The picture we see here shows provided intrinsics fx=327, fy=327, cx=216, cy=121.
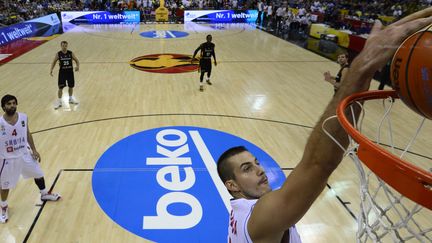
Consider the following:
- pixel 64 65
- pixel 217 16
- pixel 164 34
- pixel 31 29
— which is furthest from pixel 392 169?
pixel 217 16

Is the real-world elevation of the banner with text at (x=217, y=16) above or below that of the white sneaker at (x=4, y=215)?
above

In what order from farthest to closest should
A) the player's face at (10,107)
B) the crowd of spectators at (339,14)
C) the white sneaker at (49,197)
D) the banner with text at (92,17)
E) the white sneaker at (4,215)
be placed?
the banner with text at (92,17)
the crowd of spectators at (339,14)
the white sneaker at (49,197)
the white sneaker at (4,215)
the player's face at (10,107)

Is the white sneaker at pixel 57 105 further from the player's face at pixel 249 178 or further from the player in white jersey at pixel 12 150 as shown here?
the player's face at pixel 249 178

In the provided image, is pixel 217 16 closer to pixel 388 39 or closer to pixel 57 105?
pixel 57 105

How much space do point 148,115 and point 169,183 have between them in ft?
9.92

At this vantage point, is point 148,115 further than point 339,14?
No

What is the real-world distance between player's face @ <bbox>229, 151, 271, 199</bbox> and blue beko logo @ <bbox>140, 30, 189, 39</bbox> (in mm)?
17588

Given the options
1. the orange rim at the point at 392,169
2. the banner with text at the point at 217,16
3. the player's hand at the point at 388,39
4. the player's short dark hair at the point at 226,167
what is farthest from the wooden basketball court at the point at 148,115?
the banner with text at the point at 217,16

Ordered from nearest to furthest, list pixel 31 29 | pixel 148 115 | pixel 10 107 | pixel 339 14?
pixel 10 107 < pixel 148 115 < pixel 31 29 < pixel 339 14

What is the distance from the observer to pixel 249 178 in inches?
71.1

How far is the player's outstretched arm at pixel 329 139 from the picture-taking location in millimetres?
1085

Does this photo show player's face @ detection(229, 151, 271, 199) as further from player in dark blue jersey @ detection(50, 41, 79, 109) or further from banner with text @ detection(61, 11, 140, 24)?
banner with text @ detection(61, 11, 140, 24)

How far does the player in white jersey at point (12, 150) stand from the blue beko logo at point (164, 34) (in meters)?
15.0

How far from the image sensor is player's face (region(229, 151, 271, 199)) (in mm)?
1772
